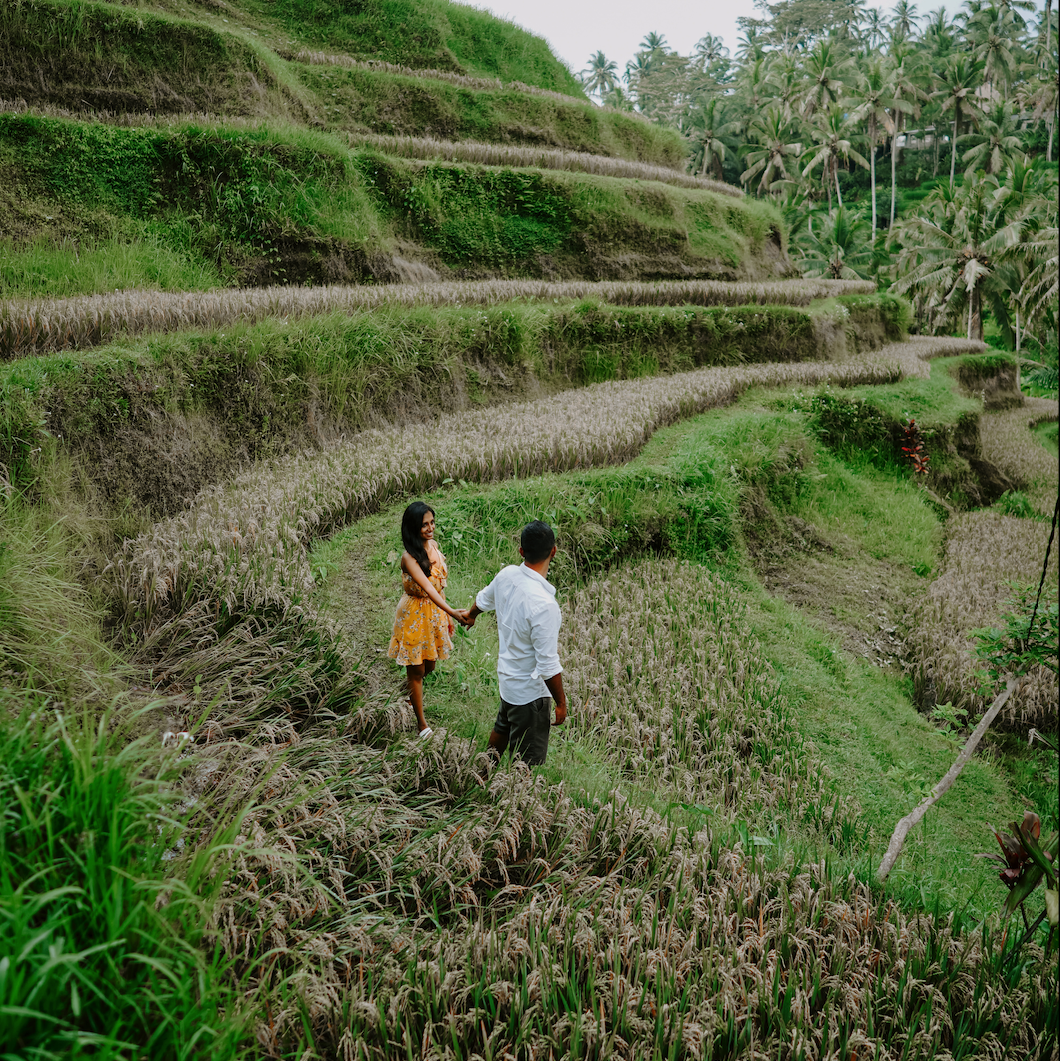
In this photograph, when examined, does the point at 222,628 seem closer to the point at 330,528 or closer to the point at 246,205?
the point at 330,528

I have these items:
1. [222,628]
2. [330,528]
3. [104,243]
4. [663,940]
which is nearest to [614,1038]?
[663,940]

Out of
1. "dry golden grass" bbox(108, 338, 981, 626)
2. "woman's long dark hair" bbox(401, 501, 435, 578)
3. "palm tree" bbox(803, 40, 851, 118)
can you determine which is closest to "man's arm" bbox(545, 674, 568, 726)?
"woman's long dark hair" bbox(401, 501, 435, 578)

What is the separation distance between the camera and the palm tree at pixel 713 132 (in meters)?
43.3

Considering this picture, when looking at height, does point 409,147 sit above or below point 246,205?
above

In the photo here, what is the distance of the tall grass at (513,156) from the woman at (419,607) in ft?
39.7

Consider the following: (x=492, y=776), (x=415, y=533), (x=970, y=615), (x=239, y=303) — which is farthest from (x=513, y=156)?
(x=492, y=776)

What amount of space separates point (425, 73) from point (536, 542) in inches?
705

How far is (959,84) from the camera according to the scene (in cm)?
4088

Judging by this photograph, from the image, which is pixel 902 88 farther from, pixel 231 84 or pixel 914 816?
pixel 914 816

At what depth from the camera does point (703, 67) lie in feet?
194

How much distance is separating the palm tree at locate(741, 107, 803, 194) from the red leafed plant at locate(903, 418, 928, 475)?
3303 cm

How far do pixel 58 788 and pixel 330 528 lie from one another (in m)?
4.51

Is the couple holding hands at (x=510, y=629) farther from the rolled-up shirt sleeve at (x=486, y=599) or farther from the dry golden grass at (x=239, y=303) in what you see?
the dry golden grass at (x=239, y=303)

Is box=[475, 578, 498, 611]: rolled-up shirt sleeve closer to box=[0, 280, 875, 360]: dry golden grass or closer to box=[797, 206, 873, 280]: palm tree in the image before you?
box=[0, 280, 875, 360]: dry golden grass
